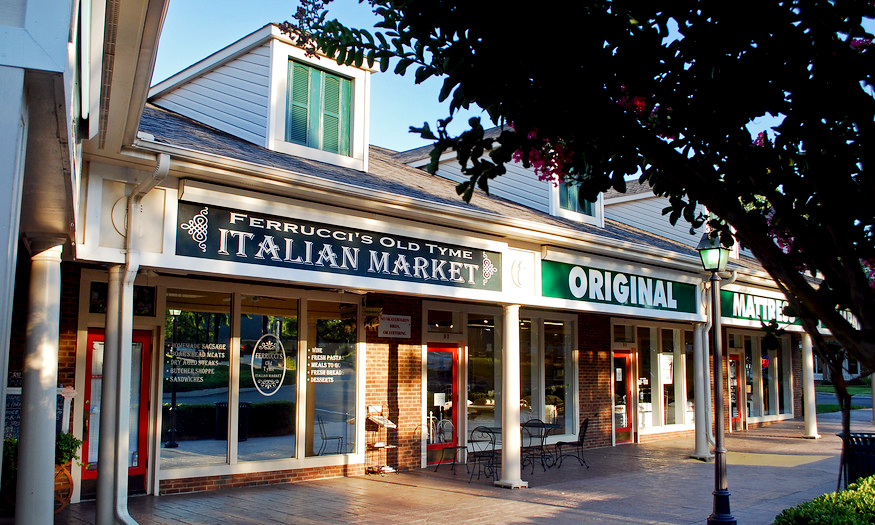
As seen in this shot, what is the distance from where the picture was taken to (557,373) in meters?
16.9

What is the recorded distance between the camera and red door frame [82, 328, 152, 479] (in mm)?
9891

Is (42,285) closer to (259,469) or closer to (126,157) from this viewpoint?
(126,157)

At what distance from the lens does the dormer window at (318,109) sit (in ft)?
40.9

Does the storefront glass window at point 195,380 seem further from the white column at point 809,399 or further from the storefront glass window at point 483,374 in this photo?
the white column at point 809,399

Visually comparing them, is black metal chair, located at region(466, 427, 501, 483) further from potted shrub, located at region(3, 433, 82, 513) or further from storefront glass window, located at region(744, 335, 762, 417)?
storefront glass window, located at region(744, 335, 762, 417)

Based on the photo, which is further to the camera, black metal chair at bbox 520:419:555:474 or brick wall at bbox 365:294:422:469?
black metal chair at bbox 520:419:555:474

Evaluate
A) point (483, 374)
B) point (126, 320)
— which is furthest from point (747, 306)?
point (126, 320)

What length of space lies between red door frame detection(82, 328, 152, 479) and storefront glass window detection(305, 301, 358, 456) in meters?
2.57

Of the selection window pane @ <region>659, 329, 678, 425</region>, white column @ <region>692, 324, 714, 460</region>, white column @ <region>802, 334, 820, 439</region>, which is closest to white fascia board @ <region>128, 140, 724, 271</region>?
white column @ <region>692, 324, 714, 460</region>

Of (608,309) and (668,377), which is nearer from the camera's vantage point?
(608,309)

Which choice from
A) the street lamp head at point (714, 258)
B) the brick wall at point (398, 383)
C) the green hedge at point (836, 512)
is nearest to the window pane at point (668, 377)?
the brick wall at point (398, 383)

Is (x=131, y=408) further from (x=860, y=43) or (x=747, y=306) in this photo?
(x=747, y=306)

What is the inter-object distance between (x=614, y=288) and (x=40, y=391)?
10087 mm

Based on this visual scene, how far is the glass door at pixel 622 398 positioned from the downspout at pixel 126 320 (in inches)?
504
